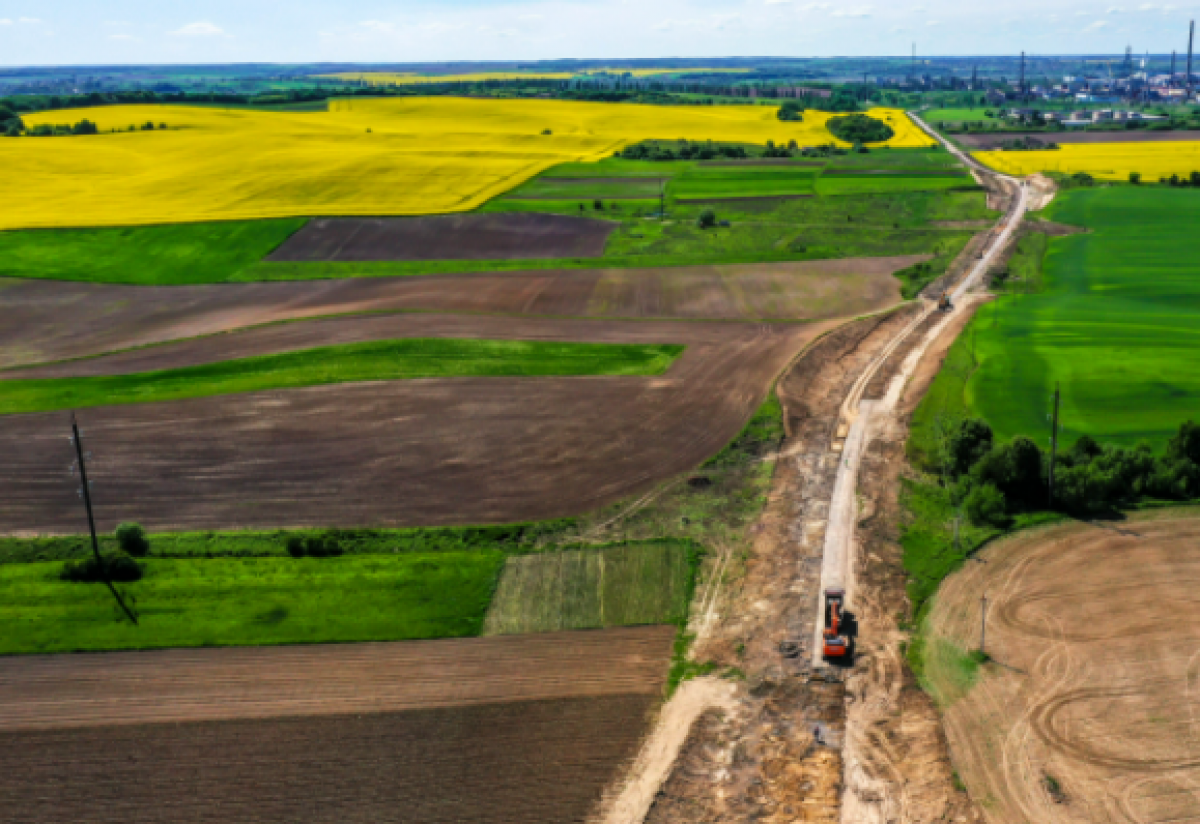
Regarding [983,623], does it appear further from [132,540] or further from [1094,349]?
[1094,349]

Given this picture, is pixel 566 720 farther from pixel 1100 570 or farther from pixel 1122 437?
pixel 1122 437

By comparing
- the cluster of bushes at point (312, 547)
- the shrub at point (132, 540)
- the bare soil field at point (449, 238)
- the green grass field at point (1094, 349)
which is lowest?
the cluster of bushes at point (312, 547)

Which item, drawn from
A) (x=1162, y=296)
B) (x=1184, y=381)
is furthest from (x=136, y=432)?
(x=1162, y=296)

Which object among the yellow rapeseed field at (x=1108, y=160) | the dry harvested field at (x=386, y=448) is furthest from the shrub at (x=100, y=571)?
the yellow rapeseed field at (x=1108, y=160)

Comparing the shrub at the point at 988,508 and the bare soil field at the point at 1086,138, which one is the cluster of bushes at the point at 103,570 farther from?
the bare soil field at the point at 1086,138

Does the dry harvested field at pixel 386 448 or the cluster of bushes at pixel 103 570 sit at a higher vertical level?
the dry harvested field at pixel 386 448

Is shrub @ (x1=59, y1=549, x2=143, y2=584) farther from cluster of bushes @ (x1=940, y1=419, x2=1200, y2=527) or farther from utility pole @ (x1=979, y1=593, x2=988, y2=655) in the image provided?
cluster of bushes @ (x1=940, y1=419, x2=1200, y2=527)
